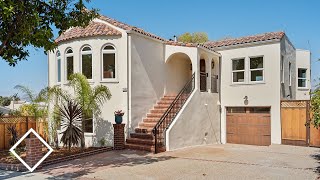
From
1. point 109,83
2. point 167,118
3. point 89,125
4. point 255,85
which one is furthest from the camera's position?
point 255,85

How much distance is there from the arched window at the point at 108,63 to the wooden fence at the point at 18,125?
521 cm

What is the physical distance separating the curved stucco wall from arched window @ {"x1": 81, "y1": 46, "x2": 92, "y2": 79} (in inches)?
220

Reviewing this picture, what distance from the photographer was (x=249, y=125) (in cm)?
1914

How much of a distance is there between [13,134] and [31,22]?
9715 mm

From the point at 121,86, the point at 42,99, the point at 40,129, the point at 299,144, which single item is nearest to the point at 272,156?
the point at 299,144

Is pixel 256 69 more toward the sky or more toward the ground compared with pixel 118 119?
more toward the sky

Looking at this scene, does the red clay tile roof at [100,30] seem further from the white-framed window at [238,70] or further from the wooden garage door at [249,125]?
the wooden garage door at [249,125]

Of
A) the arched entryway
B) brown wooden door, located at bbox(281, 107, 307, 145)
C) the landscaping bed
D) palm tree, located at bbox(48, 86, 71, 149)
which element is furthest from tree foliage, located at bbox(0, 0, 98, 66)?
brown wooden door, located at bbox(281, 107, 307, 145)

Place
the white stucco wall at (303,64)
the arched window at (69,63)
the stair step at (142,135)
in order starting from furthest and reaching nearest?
the white stucco wall at (303,64)
the arched window at (69,63)
the stair step at (142,135)

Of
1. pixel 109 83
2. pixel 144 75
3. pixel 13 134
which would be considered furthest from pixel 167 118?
pixel 13 134

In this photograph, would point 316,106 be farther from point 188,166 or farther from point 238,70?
point 238,70

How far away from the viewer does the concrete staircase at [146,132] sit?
14.6 m

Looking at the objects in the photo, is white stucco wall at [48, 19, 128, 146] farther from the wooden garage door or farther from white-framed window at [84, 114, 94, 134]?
the wooden garage door

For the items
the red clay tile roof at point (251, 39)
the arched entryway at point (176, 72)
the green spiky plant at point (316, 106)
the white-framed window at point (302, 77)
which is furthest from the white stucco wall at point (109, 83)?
the white-framed window at point (302, 77)
